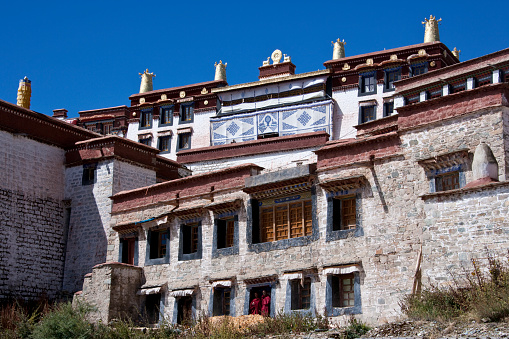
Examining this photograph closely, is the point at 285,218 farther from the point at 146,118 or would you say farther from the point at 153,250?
the point at 146,118

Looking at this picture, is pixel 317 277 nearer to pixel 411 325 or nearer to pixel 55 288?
pixel 411 325

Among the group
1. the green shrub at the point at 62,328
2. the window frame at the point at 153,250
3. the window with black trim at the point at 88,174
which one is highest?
the window with black trim at the point at 88,174

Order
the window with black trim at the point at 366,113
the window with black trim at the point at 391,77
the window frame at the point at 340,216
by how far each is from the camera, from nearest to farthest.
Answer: the window frame at the point at 340,216
the window with black trim at the point at 391,77
the window with black trim at the point at 366,113

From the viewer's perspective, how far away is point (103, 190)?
92.8 feet

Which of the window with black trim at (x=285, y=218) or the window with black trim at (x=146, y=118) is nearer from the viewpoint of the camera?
the window with black trim at (x=285, y=218)

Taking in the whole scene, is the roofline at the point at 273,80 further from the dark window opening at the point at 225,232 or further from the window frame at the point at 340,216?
the window frame at the point at 340,216

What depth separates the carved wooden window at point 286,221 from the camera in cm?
2189

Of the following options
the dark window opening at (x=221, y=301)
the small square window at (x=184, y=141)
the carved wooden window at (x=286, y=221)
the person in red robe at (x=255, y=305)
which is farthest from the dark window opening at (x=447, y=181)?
the small square window at (x=184, y=141)

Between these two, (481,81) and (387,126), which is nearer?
(387,126)

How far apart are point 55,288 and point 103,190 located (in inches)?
164

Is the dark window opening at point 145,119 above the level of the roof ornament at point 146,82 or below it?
below

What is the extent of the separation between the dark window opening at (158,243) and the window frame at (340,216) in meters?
7.09

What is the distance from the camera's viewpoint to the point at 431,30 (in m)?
39.7

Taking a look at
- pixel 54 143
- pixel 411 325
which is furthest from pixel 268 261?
pixel 54 143
